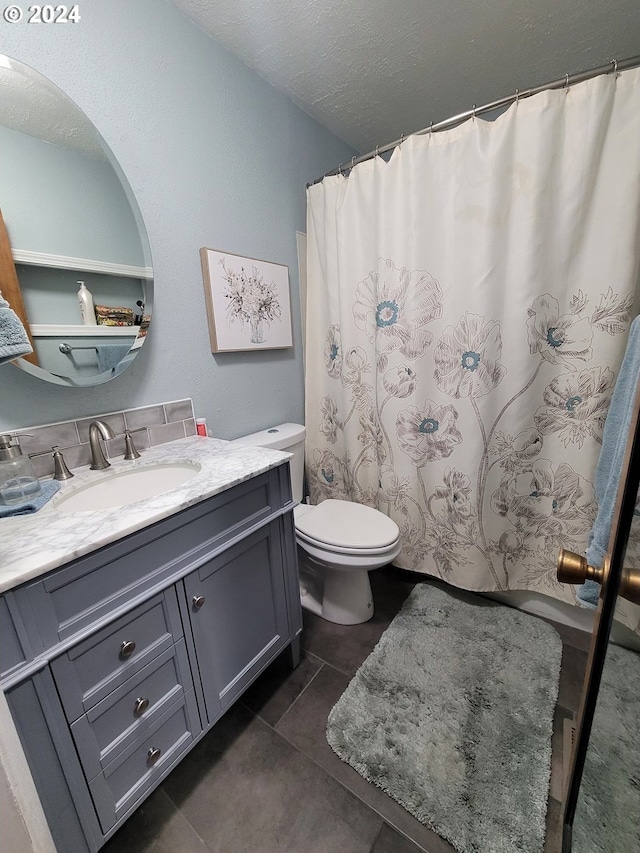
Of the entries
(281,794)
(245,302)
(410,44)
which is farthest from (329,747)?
(410,44)

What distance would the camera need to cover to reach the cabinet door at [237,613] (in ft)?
2.93

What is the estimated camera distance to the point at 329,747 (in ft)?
3.35

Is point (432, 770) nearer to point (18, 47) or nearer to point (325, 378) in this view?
point (325, 378)

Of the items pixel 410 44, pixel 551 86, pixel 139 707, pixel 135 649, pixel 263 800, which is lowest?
pixel 263 800

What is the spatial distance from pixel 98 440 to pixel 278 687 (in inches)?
41.5

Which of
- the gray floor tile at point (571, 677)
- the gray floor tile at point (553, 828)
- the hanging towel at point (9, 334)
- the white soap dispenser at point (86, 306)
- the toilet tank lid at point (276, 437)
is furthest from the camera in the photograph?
the toilet tank lid at point (276, 437)

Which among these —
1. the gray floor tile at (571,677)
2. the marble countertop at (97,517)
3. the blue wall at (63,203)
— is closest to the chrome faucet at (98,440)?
the marble countertop at (97,517)

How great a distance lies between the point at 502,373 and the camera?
127 cm

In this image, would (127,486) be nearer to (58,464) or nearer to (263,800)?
(58,464)

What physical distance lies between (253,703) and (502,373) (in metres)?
1.49

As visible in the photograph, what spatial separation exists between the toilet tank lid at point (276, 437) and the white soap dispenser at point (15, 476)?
0.66 meters

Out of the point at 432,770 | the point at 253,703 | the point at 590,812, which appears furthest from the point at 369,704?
the point at 590,812

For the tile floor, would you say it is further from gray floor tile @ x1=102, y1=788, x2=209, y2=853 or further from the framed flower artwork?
the framed flower artwork

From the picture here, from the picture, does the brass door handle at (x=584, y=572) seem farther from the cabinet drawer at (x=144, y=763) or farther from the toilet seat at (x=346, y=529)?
the cabinet drawer at (x=144, y=763)
